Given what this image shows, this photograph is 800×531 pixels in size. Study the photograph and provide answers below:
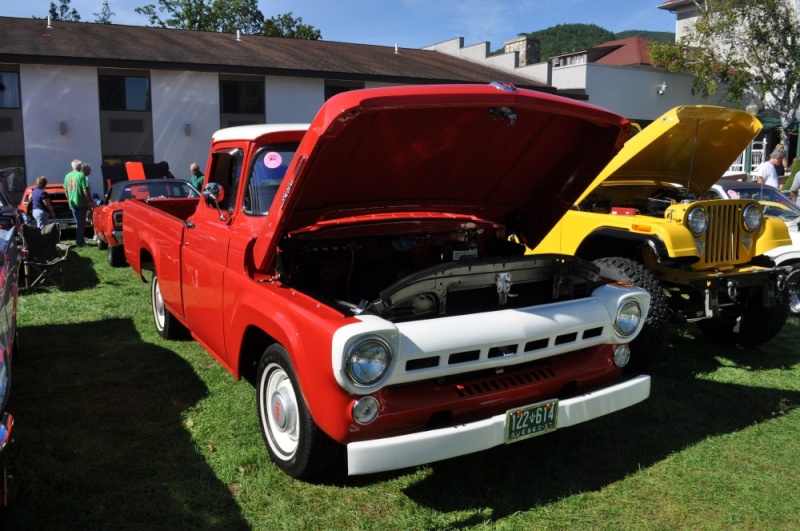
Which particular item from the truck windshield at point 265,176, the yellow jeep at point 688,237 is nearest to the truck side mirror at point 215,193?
the truck windshield at point 265,176

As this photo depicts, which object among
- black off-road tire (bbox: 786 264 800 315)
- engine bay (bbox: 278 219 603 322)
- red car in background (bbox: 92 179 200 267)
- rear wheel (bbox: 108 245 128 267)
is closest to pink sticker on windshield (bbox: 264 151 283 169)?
engine bay (bbox: 278 219 603 322)

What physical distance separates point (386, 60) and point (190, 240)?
22042mm

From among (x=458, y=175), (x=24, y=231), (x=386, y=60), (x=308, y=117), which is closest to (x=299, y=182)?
(x=458, y=175)

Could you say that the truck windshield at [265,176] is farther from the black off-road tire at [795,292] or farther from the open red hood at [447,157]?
the black off-road tire at [795,292]

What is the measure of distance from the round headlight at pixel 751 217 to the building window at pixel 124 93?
1855 cm

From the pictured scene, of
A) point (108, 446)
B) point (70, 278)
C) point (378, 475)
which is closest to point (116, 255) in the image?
point (70, 278)

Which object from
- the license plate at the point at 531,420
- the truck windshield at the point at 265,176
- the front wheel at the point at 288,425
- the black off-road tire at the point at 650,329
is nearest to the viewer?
the license plate at the point at 531,420

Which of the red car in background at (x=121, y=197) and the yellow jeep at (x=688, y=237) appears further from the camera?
the red car in background at (x=121, y=197)

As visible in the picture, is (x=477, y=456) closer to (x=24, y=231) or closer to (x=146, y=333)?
(x=146, y=333)

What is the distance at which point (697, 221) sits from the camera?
18.5ft

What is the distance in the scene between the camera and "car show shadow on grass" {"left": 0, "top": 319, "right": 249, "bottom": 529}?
3.29 meters

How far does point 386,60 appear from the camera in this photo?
25.5m

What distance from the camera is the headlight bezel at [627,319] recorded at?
3.82 m

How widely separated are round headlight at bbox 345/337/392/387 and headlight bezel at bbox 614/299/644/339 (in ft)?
5.19
